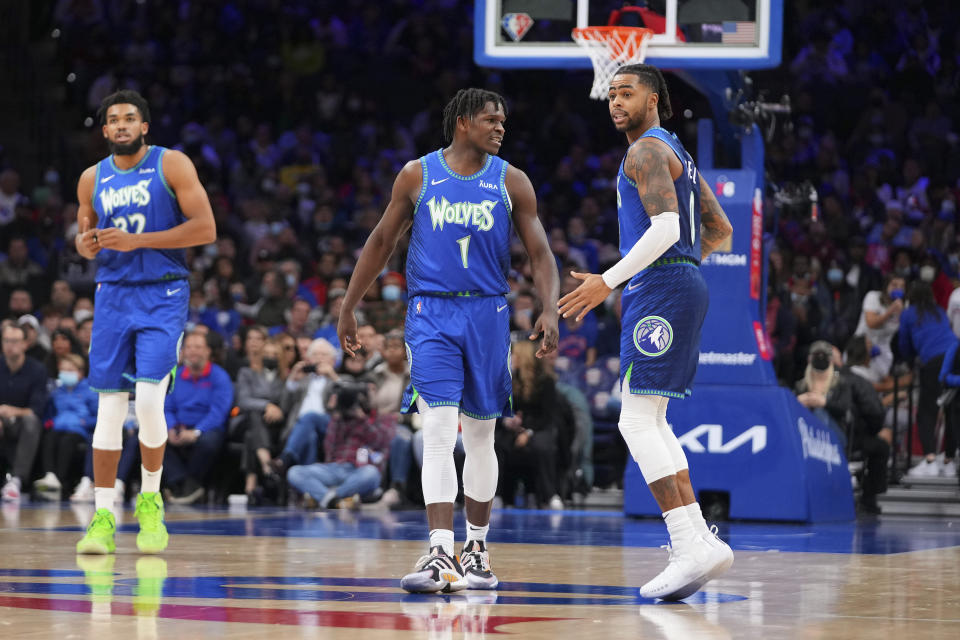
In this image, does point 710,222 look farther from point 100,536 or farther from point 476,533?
point 100,536

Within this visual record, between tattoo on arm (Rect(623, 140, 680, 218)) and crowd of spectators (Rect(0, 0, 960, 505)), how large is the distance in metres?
6.19

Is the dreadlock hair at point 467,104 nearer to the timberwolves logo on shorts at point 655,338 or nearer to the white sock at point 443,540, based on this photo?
the timberwolves logo on shorts at point 655,338

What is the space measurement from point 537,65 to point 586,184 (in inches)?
387

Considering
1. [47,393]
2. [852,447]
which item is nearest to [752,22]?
[852,447]

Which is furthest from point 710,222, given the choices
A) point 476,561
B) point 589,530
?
point 589,530

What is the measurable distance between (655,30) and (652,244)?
15.6 feet

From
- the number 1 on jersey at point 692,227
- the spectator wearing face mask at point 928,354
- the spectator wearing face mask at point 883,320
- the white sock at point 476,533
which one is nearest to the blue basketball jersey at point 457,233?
the number 1 on jersey at point 692,227

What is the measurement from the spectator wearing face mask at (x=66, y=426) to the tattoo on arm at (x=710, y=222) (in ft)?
29.3

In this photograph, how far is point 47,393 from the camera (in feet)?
46.7

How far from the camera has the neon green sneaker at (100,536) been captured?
7.48 metres

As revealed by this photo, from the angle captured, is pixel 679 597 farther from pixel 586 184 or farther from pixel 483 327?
pixel 586 184

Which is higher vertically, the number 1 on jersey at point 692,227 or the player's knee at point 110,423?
the number 1 on jersey at point 692,227

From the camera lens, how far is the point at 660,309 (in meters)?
6.05

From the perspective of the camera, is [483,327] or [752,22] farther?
[752,22]
